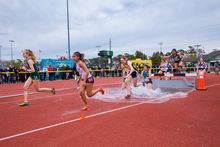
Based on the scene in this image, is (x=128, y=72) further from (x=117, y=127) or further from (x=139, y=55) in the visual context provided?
(x=139, y=55)

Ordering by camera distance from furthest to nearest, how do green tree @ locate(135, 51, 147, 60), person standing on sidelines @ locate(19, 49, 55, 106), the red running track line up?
green tree @ locate(135, 51, 147, 60), person standing on sidelines @ locate(19, 49, 55, 106), the red running track

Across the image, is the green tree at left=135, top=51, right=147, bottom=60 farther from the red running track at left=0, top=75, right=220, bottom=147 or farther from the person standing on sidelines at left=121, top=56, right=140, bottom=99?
the red running track at left=0, top=75, right=220, bottom=147

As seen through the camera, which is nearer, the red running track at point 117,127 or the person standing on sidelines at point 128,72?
the red running track at point 117,127

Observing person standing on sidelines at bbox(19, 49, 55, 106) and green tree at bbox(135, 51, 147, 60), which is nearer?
person standing on sidelines at bbox(19, 49, 55, 106)

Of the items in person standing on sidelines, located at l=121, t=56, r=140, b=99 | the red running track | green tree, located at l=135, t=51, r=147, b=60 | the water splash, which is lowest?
the red running track

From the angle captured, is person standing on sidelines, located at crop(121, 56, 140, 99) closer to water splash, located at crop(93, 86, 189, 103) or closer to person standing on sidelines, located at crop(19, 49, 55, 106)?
water splash, located at crop(93, 86, 189, 103)

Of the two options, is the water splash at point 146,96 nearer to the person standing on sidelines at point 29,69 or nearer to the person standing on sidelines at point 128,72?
the person standing on sidelines at point 128,72

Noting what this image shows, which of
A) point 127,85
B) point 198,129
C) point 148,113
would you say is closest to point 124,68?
point 127,85

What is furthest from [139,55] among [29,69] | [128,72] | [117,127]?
[117,127]

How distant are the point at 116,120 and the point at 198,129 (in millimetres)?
1885

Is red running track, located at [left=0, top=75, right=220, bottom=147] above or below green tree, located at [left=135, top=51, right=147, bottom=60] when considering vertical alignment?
below

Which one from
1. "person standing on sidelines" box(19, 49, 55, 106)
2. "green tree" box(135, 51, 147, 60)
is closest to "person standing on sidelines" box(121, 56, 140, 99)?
"person standing on sidelines" box(19, 49, 55, 106)

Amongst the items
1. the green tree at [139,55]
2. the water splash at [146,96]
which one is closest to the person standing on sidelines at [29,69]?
the water splash at [146,96]

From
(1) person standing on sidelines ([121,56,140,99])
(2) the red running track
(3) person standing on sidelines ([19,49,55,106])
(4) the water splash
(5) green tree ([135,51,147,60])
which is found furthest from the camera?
(5) green tree ([135,51,147,60])
